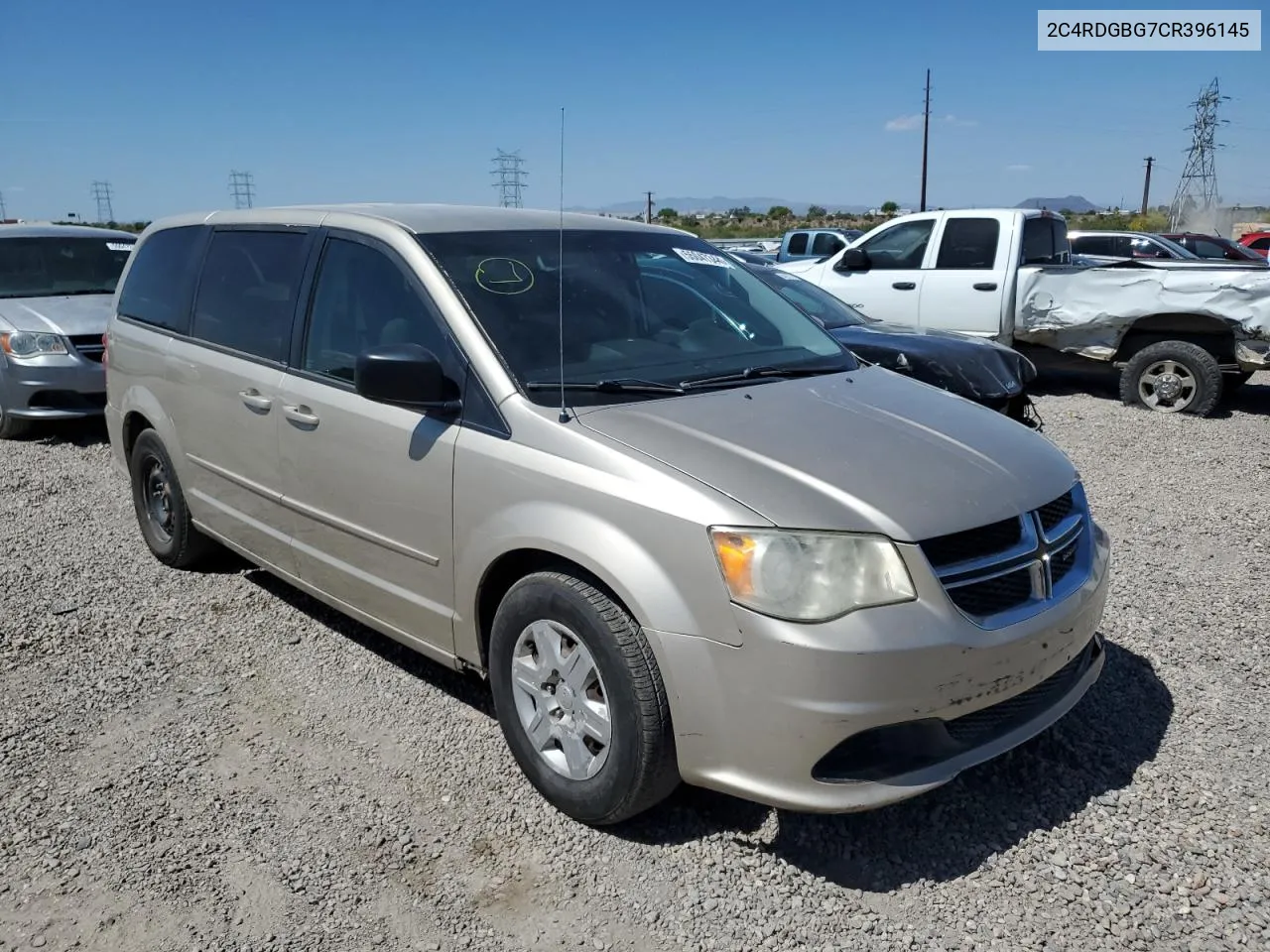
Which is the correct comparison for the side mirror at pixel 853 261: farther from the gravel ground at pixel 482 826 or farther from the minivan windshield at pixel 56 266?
the minivan windshield at pixel 56 266

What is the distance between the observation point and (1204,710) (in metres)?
3.72

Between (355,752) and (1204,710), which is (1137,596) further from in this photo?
(355,752)

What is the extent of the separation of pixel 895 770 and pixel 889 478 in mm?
783

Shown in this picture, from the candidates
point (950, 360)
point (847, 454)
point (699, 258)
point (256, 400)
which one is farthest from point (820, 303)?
point (847, 454)

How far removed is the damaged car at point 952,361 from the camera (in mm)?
7520

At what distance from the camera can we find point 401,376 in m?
3.10

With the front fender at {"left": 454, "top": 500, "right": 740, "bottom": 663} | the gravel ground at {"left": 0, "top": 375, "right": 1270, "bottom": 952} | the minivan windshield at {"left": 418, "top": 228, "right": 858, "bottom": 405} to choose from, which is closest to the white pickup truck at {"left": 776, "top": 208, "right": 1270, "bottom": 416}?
the gravel ground at {"left": 0, "top": 375, "right": 1270, "bottom": 952}

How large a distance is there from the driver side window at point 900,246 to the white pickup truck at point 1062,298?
1cm

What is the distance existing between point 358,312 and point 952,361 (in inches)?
206

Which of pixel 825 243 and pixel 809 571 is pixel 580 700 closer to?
pixel 809 571

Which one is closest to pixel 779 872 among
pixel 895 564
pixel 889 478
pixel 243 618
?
pixel 895 564

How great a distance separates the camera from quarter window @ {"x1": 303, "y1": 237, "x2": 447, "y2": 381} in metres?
3.48

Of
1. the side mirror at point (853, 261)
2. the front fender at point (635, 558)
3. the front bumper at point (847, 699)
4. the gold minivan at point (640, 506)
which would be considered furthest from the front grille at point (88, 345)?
the front bumper at point (847, 699)

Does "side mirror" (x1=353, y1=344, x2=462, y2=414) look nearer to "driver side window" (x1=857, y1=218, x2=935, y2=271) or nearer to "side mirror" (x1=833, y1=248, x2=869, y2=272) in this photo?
"side mirror" (x1=833, y1=248, x2=869, y2=272)
